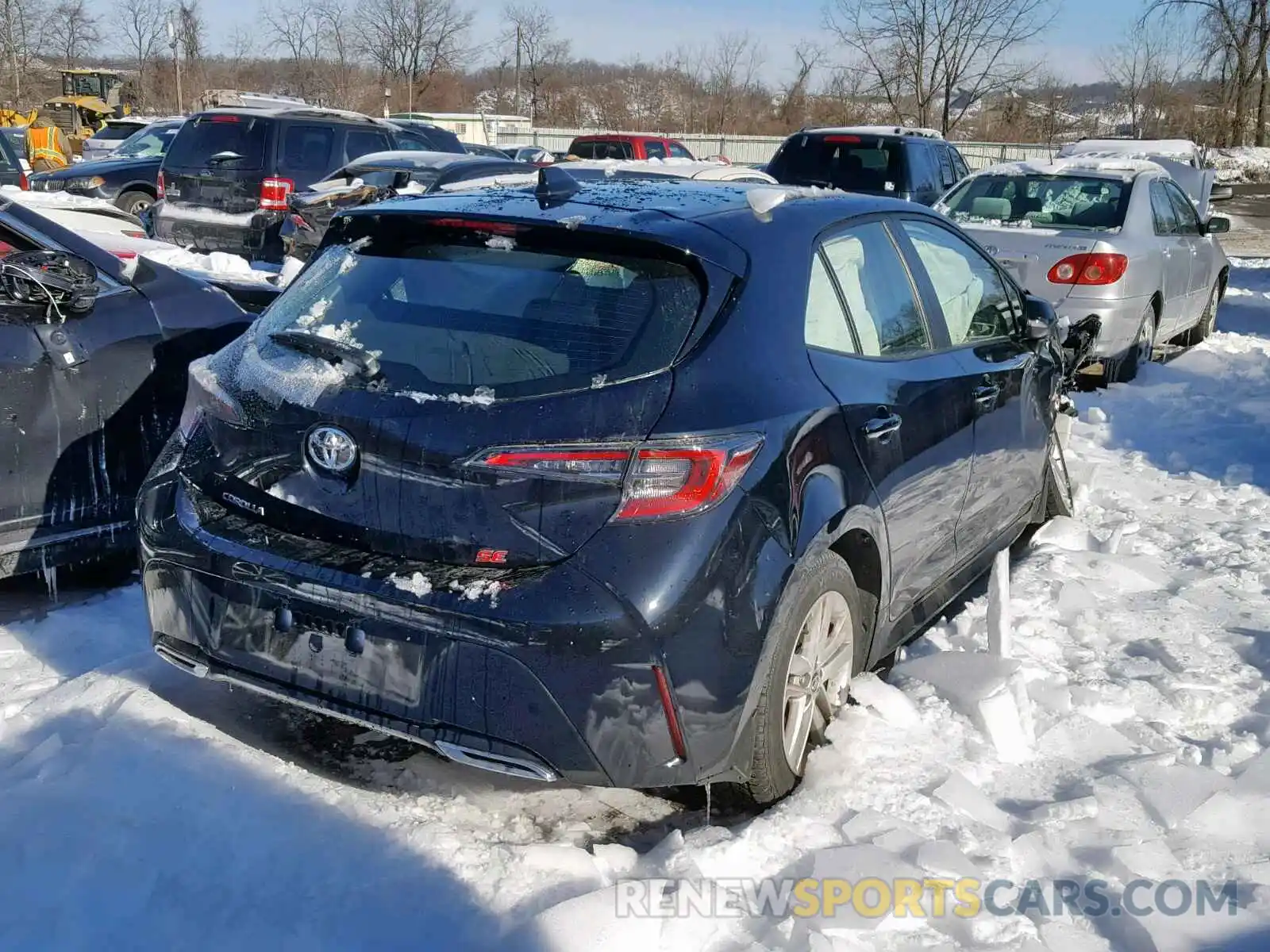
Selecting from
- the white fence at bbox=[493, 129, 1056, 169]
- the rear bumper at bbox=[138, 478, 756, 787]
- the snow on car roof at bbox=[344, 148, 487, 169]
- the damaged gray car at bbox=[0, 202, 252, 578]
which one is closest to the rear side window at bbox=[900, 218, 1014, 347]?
the rear bumper at bbox=[138, 478, 756, 787]

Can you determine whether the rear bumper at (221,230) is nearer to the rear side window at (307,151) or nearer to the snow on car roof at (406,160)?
the rear side window at (307,151)

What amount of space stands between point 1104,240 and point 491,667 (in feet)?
24.2

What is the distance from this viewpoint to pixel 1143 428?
8.01 meters

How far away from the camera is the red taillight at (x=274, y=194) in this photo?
12148 millimetres

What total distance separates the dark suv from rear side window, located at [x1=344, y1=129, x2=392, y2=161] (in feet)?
14.8

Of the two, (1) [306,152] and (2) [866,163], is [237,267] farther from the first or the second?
(2) [866,163]

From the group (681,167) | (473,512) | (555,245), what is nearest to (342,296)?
(555,245)

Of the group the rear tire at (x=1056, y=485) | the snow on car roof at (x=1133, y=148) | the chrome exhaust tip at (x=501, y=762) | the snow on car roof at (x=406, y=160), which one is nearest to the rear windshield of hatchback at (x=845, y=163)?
the snow on car roof at (x=406, y=160)

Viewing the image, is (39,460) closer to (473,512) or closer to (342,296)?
(342,296)

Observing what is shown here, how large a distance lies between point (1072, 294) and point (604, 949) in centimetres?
741

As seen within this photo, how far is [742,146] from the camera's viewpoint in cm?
4181

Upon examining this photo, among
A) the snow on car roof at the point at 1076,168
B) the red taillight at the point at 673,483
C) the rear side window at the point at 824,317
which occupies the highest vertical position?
the snow on car roof at the point at 1076,168

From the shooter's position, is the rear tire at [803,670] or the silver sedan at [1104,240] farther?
the silver sedan at [1104,240]

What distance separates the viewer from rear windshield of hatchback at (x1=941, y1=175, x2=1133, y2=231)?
9.28 metres
